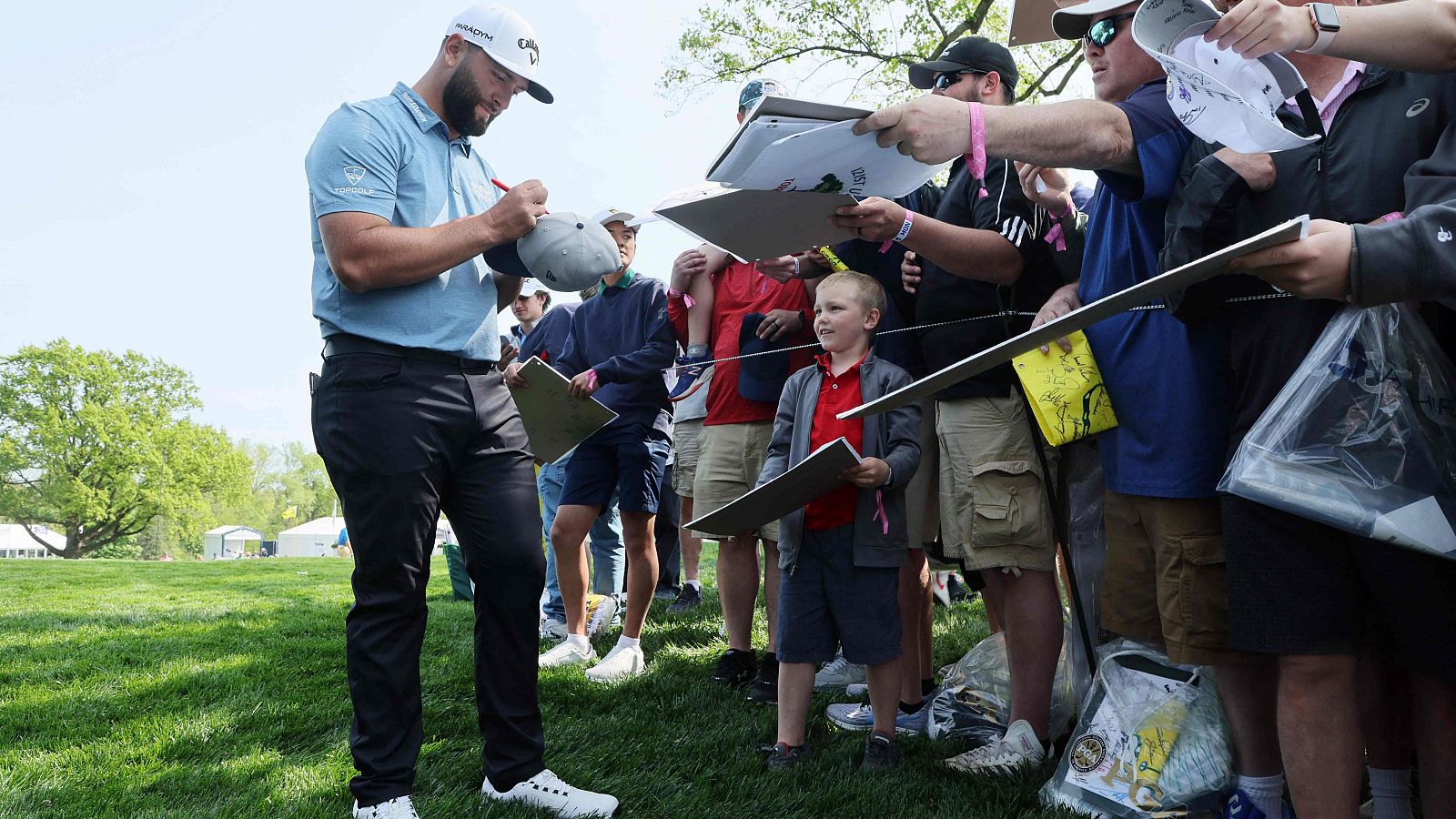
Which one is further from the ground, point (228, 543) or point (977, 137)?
point (977, 137)

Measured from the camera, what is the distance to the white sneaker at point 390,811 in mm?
2330

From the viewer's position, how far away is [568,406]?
3.96 meters

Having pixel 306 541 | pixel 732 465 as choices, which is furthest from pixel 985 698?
pixel 306 541

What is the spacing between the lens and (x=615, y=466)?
4812mm

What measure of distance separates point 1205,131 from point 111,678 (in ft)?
15.2

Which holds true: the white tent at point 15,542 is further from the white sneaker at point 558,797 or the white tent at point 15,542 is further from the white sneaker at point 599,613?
the white sneaker at point 558,797

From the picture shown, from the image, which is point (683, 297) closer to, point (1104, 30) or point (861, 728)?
point (861, 728)

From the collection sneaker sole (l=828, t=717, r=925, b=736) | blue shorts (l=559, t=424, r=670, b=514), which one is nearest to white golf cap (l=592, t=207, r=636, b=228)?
blue shorts (l=559, t=424, r=670, b=514)

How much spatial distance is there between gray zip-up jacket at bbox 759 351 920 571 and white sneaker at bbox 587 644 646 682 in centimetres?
124

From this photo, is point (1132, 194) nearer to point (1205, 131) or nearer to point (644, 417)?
point (1205, 131)

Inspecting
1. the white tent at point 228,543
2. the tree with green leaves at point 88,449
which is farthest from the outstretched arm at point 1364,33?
the white tent at point 228,543

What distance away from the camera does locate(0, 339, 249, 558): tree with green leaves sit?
43.8 meters

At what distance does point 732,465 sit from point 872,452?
1.04 m

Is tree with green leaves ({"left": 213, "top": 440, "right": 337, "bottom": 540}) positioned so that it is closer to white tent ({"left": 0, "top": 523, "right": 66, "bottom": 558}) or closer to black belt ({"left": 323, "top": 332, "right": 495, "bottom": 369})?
white tent ({"left": 0, "top": 523, "right": 66, "bottom": 558})
